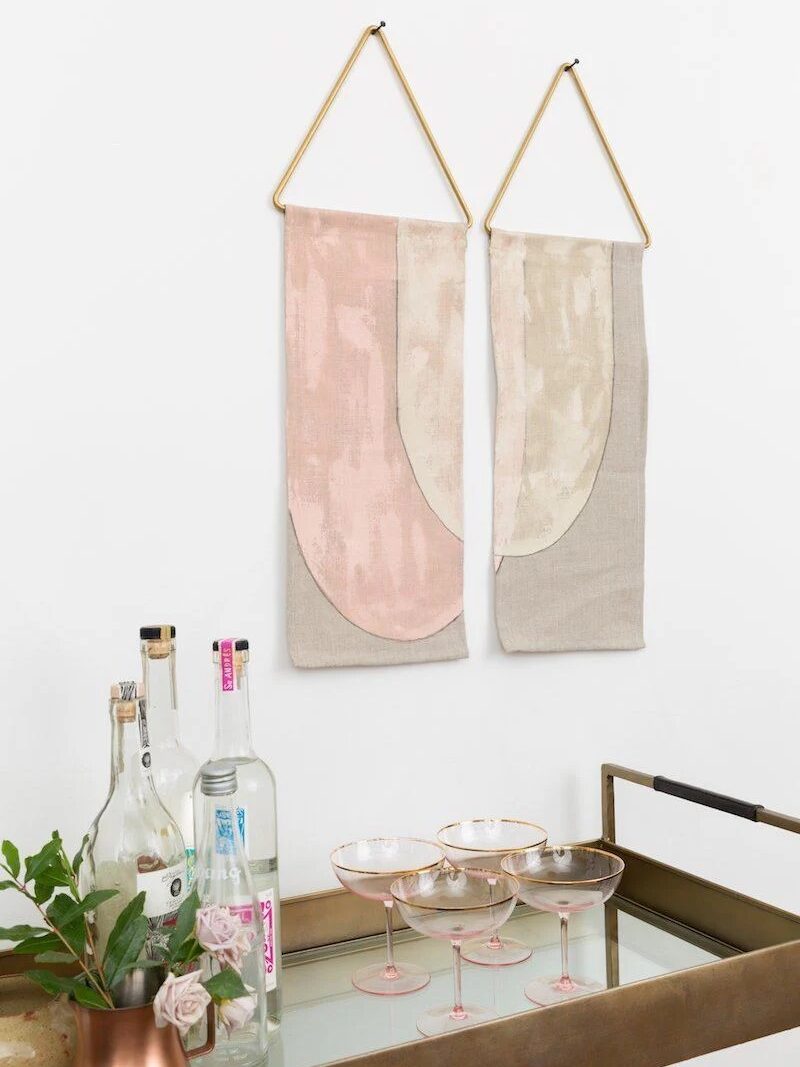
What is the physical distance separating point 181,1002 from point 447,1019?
333 mm

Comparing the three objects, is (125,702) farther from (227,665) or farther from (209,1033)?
(209,1033)

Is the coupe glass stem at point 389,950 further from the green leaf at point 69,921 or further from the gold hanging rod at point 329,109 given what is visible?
the gold hanging rod at point 329,109

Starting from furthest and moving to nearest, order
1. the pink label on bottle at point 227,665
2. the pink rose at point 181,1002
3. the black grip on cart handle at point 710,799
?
the black grip on cart handle at point 710,799, the pink label on bottle at point 227,665, the pink rose at point 181,1002

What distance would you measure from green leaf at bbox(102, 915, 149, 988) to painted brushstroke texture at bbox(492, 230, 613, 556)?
2.35ft

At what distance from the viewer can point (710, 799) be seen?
1325 millimetres

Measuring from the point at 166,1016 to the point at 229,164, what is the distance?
97cm

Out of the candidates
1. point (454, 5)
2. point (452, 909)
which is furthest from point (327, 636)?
point (454, 5)

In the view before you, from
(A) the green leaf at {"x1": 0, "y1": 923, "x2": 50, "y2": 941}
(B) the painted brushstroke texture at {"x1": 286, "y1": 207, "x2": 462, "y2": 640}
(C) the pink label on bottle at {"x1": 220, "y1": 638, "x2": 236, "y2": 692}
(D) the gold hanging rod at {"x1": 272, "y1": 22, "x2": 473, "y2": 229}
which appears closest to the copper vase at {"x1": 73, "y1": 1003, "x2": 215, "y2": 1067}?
(A) the green leaf at {"x1": 0, "y1": 923, "x2": 50, "y2": 941}

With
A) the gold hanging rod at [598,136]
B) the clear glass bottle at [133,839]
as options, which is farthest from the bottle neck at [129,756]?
the gold hanging rod at [598,136]

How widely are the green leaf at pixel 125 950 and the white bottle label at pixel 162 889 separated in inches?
2.4

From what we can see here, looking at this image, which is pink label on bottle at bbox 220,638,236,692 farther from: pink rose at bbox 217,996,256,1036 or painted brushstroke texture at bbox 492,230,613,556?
painted brushstroke texture at bbox 492,230,613,556

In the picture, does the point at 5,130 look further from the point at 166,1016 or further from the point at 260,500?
the point at 166,1016

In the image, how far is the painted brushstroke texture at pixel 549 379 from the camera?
1.45m

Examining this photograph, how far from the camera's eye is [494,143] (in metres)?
Answer: 1.46
